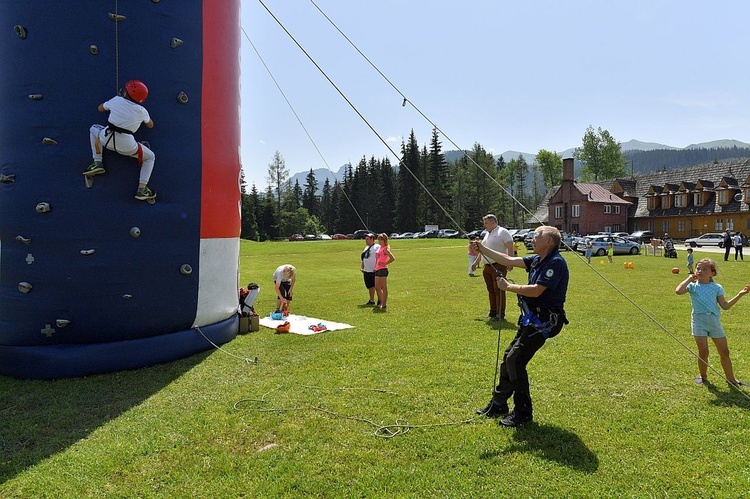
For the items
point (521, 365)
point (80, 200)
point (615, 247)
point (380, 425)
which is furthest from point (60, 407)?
point (615, 247)

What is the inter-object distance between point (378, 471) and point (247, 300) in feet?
19.5

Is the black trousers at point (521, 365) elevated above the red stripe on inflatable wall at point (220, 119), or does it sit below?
below

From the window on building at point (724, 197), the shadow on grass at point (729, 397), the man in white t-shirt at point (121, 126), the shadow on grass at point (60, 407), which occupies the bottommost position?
the shadow on grass at point (60, 407)

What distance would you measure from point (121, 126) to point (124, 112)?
0.19 meters

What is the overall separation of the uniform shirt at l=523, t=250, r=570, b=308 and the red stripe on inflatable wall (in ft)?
16.6

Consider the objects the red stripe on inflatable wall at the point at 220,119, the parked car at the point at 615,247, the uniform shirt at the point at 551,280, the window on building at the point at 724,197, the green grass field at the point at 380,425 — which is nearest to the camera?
the green grass field at the point at 380,425

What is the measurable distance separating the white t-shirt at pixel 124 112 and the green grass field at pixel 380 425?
10.7 feet

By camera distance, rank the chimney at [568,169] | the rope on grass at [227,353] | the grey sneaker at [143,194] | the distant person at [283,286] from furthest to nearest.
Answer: the chimney at [568,169] → the distant person at [283,286] → the rope on grass at [227,353] → the grey sneaker at [143,194]

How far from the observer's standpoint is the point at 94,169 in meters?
6.37

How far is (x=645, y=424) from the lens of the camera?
16.0 ft

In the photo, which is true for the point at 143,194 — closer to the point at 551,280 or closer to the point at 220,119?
the point at 220,119

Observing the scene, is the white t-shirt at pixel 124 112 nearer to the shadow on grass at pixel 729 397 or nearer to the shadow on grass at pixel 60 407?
the shadow on grass at pixel 60 407

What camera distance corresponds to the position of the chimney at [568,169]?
5800 centimetres

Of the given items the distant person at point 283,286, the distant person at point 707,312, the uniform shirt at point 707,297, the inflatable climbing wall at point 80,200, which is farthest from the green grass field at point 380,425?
the distant person at point 283,286
